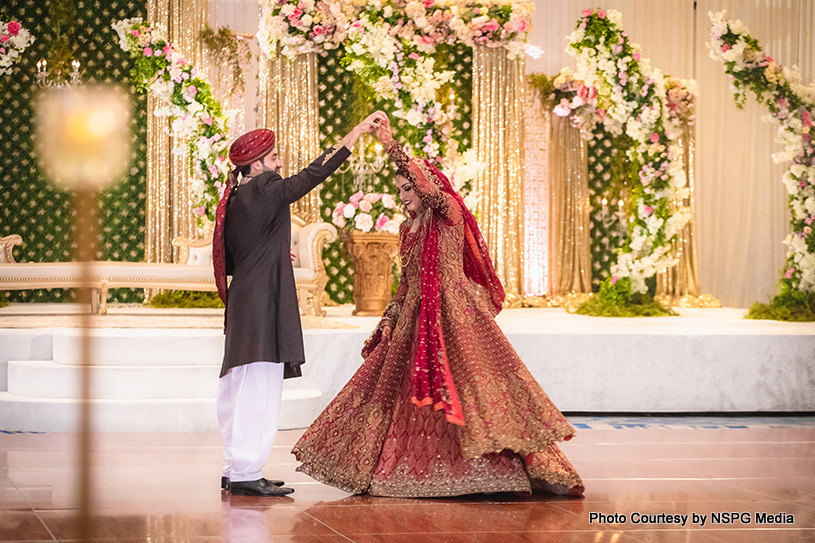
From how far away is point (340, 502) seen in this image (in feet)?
11.2

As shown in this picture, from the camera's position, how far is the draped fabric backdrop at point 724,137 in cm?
1151

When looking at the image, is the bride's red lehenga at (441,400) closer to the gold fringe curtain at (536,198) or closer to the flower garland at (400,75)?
the flower garland at (400,75)

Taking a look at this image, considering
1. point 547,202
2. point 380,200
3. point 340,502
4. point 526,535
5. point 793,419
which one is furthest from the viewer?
point 547,202

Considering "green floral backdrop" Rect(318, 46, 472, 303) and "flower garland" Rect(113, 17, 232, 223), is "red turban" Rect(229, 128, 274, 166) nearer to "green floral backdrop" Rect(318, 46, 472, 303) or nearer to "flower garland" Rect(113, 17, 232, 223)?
"flower garland" Rect(113, 17, 232, 223)

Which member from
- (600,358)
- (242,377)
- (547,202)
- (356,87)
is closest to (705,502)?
(242,377)

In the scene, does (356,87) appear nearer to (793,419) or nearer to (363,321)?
(363,321)

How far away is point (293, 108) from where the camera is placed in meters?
10.0

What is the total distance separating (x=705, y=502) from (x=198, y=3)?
27.5ft

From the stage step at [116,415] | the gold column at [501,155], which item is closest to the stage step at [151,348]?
the stage step at [116,415]

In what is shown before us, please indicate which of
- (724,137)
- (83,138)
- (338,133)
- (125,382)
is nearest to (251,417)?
(125,382)

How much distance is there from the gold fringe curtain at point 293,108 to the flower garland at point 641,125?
289 cm

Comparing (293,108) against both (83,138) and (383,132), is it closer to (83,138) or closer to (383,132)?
(383,132)

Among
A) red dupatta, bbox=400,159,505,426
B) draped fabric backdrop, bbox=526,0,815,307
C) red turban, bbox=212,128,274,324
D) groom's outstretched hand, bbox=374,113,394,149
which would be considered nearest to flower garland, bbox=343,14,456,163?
draped fabric backdrop, bbox=526,0,815,307

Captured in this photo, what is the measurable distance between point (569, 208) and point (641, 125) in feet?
9.81
